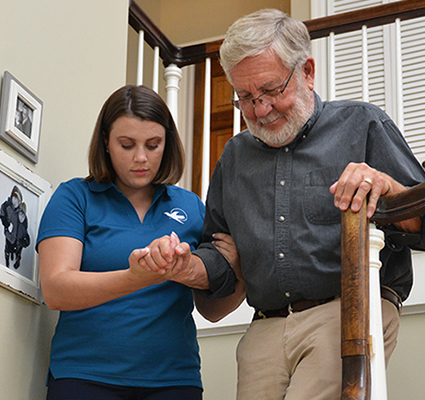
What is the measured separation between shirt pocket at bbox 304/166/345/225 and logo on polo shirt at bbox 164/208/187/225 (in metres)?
0.47

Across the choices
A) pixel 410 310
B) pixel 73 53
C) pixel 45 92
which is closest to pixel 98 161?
pixel 45 92

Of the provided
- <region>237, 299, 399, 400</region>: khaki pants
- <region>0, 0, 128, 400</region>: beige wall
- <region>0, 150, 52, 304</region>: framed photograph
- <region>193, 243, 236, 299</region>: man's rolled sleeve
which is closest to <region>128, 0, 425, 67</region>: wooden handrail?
<region>0, 0, 128, 400</region>: beige wall

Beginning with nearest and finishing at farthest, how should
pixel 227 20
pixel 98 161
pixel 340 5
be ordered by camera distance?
Answer: 1. pixel 98 161
2. pixel 340 5
3. pixel 227 20

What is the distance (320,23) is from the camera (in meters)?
3.44

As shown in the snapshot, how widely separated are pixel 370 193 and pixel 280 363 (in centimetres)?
50

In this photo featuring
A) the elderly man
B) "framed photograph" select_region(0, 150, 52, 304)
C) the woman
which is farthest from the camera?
"framed photograph" select_region(0, 150, 52, 304)

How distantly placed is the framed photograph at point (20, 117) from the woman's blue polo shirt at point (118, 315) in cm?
21

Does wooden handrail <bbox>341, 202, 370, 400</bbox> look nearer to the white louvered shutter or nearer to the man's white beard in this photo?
the man's white beard

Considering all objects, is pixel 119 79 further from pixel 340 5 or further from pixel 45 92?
pixel 340 5

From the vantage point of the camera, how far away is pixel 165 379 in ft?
6.27

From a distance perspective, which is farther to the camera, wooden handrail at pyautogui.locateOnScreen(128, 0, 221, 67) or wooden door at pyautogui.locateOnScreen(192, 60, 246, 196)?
wooden door at pyautogui.locateOnScreen(192, 60, 246, 196)

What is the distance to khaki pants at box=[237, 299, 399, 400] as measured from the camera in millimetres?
1610

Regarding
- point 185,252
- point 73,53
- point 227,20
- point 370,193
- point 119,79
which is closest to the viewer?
point 370,193

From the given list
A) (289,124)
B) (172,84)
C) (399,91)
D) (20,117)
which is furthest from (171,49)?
(289,124)
